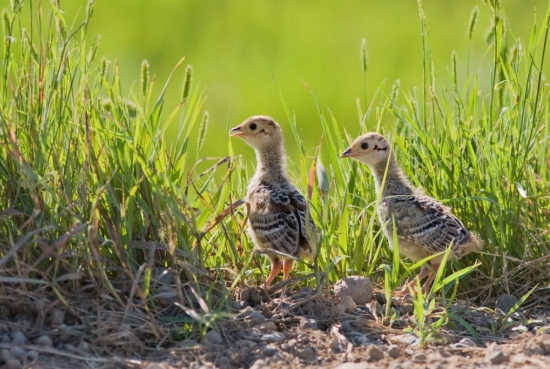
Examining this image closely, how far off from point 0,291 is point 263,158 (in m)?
2.35

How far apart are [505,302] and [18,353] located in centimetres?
262

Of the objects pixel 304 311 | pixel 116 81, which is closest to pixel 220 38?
pixel 116 81

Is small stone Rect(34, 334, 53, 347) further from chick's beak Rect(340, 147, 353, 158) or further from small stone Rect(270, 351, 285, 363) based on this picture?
chick's beak Rect(340, 147, 353, 158)

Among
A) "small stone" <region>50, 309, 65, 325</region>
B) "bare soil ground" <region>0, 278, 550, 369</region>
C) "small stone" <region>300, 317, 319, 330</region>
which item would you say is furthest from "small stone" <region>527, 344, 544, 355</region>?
"small stone" <region>50, 309, 65, 325</region>

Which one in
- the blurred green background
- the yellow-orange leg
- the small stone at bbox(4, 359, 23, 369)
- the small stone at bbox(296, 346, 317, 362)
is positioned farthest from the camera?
the blurred green background

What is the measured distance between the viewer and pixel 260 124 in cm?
666

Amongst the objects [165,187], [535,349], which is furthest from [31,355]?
[535,349]

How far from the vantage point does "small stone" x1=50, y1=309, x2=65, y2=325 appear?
4.62 m

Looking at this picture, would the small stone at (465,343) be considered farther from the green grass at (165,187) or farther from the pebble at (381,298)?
the pebble at (381,298)

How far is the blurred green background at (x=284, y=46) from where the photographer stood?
444 inches

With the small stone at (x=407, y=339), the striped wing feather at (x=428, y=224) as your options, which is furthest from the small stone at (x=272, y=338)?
the striped wing feather at (x=428, y=224)

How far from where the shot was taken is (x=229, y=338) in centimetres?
476

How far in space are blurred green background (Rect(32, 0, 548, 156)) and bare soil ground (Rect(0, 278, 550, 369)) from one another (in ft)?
17.9

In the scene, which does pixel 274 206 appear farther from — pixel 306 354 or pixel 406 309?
pixel 306 354
